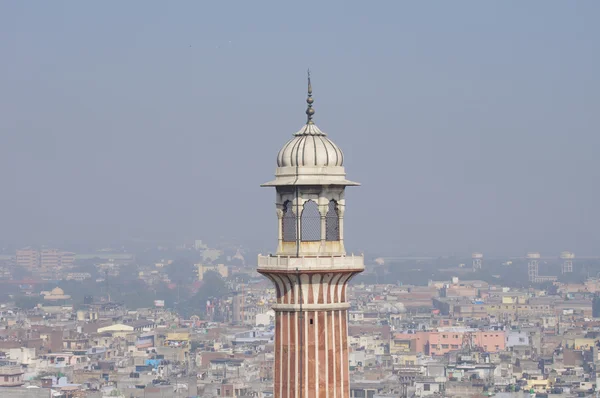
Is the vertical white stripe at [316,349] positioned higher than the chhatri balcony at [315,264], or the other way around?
the chhatri balcony at [315,264]

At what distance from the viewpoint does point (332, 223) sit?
43.9 feet

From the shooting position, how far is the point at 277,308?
1347 cm

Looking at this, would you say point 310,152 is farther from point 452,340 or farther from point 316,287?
point 452,340

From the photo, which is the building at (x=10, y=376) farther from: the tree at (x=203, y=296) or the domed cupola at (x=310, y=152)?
the domed cupola at (x=310, y=152)

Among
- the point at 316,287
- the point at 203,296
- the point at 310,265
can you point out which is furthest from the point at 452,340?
the point at 310,265

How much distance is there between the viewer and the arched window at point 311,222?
43.8 ft

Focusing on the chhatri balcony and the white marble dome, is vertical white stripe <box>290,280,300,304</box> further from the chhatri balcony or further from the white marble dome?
the white marble dome

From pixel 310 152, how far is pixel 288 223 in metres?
0.50

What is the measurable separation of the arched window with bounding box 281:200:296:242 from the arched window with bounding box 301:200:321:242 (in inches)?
2.6

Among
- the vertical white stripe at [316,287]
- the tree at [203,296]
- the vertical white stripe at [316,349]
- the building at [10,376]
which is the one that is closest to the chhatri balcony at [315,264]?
the vertical white stripe at [316,287]

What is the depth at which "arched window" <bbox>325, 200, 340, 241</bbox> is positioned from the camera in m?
13.4

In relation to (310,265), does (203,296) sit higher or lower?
higher

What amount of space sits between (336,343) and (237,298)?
15792 cm

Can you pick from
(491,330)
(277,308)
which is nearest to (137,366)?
(491,330)
